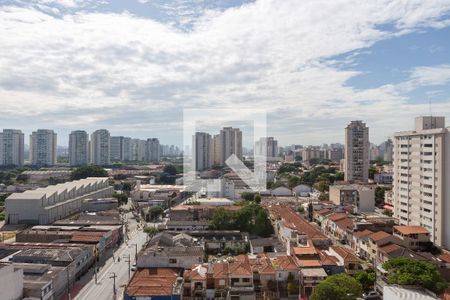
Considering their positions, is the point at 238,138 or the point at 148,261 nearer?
the point at 148,261

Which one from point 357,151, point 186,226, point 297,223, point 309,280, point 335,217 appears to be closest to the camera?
point 309,280

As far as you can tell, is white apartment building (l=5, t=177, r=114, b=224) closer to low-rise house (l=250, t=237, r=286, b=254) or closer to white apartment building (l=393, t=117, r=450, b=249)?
low-rise house (l=250, t=237, r=286, b=254)

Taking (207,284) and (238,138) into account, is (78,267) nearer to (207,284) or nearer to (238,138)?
(207,284)

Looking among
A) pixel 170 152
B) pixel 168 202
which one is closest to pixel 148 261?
pixel 168 202

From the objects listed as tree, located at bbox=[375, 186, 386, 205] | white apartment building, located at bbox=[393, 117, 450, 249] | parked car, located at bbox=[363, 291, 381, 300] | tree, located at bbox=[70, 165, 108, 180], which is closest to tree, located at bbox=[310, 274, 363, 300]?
parked car, located at bbox=[363, 291, 381, 300]

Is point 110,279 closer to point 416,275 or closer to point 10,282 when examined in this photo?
point 10,282

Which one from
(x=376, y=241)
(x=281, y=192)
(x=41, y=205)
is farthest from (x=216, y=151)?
(x=376, y=241)
